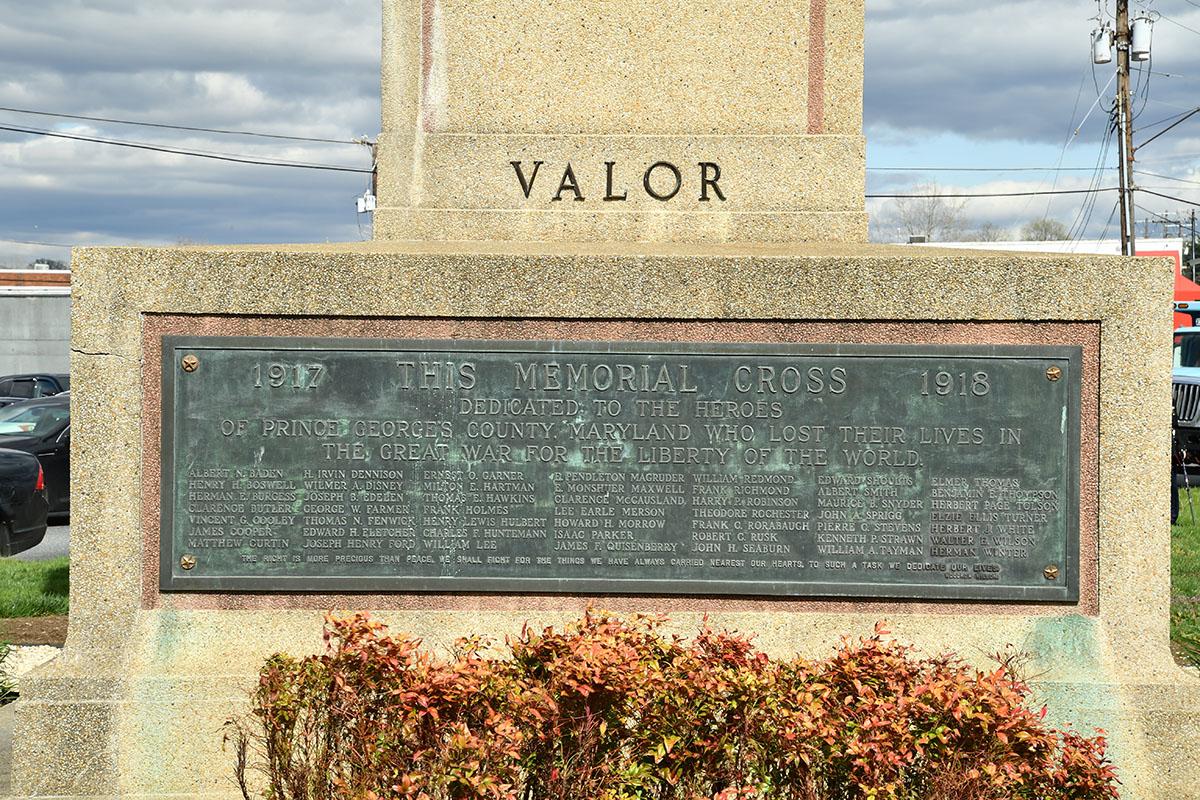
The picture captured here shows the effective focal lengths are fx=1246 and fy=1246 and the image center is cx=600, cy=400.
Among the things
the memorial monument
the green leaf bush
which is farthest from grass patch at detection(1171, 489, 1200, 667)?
the green leaf bush

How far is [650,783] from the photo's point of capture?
4.32m

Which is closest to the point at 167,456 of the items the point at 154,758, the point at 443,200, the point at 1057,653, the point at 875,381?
the point at 154,758

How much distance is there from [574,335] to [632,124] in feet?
5.94

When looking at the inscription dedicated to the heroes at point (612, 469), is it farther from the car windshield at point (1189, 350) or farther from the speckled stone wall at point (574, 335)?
the car windshield at point (1189, 350)

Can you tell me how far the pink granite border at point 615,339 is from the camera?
5.56 m

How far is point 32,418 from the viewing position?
17.5m

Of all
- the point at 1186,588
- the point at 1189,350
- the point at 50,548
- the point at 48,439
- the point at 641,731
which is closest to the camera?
the point at 641,731

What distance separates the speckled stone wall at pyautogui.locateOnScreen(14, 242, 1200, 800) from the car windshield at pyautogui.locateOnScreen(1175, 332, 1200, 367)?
2247 centimetres

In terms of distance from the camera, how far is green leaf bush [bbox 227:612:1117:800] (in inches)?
167

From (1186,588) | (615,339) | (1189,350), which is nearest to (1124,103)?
(1189,350)

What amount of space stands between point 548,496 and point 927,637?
5.95 ft

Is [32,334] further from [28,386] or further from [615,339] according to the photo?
[615,339]

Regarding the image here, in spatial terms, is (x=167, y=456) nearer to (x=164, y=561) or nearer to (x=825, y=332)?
(x=164, y=561)

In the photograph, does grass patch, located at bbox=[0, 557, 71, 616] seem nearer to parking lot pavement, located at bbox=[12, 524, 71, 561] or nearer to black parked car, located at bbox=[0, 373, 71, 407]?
parking lot pavement, located at bbox=[12, 524, 71, 561]
